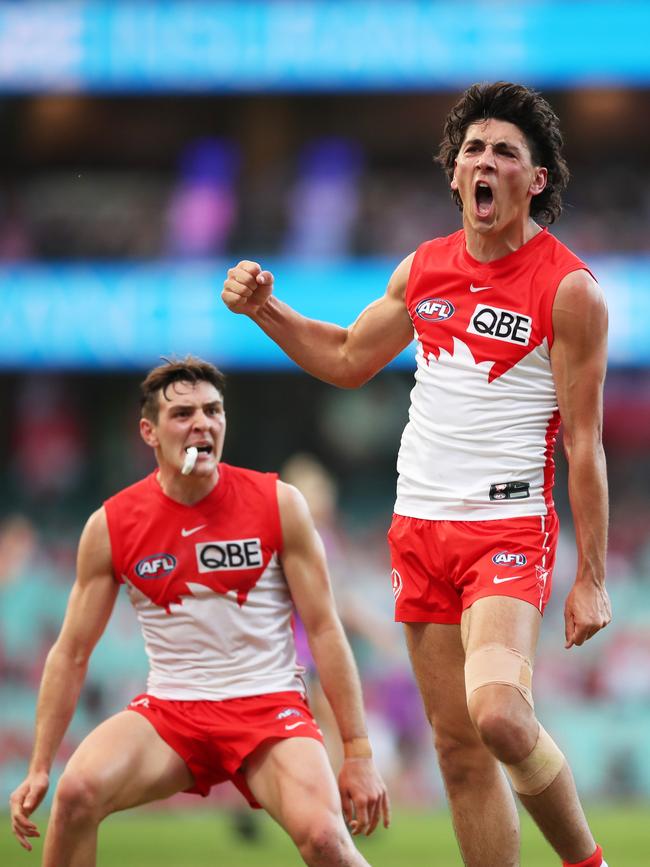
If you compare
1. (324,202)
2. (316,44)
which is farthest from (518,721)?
(316,44)

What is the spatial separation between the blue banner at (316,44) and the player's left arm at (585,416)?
1287 centimetres

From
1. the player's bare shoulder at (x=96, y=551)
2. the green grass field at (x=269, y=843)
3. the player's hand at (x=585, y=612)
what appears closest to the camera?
the player's hand at (x=585, y=612)

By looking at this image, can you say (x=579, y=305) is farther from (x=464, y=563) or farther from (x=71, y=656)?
(x=71, y=656)

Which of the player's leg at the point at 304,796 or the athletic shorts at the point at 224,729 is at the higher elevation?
the athletic shorts at the point at 224,729

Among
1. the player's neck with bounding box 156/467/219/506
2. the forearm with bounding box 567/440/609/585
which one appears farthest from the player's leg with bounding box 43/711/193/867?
the forearm with bounding box 567/440/609/585

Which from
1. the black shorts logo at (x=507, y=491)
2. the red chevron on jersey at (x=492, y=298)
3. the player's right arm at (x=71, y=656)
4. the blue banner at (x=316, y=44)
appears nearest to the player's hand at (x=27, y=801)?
the player's right arm at (x=71, y=656)

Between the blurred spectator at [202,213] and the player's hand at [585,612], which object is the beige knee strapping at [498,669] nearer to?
the player's hand at [585,612]

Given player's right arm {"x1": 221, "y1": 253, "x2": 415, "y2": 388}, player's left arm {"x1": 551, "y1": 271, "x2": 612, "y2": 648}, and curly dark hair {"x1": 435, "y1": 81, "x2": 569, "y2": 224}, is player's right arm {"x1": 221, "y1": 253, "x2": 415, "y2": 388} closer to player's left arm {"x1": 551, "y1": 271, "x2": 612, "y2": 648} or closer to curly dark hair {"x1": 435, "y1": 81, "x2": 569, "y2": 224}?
curly dark hair {"x1": 435, "y1": 81, "x2": 569, "y2": 224}

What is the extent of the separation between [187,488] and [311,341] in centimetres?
74

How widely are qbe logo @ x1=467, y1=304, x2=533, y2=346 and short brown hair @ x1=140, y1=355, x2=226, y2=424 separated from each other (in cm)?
119

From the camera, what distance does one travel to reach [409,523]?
15.1 feet

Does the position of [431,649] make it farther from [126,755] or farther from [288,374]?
[288,374]

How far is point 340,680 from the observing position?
192 inches

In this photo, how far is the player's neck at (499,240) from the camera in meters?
4.58
